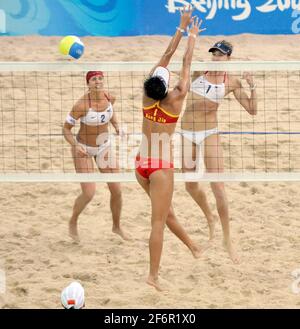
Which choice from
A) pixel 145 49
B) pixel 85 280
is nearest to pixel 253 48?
pixel 145 49

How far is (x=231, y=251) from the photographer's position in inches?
333

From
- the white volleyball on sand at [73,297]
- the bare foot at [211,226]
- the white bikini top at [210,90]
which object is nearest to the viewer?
the white volleyball on sand at [73,297]

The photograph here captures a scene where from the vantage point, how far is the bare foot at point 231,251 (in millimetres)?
8398

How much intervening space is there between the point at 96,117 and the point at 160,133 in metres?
1.58

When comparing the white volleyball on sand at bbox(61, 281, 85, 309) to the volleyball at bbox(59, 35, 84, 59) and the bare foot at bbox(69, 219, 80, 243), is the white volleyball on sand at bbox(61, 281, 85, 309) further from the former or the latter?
the volleyball at bbox(59, 35, 84, 59)

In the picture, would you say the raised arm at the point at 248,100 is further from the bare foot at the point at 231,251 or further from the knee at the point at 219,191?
the bare foot at the point at 231,251

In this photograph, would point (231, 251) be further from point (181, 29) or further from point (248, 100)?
point (181, 29)

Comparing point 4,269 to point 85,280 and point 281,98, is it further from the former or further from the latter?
point 281,98

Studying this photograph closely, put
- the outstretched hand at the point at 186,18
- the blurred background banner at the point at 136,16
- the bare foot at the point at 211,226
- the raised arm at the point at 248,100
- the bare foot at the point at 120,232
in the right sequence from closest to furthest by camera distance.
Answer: the outstretched hand at the point at 186,18, the raised arm at the point at 248,100, the bare foot at the point at 211,226, the bare foot at the point at 120,232, the blurred background banner at the point at 136,16

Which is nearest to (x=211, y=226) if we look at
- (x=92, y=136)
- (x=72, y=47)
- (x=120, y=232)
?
(x=120, y=232)

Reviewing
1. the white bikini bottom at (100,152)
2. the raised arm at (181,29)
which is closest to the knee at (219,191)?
the white bikini bottom at (100,152)

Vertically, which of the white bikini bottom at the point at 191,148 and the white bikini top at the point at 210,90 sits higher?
the white bikini top at the point at 210,90

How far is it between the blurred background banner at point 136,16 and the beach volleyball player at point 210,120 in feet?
17.2

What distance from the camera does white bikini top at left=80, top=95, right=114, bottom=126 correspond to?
861cm
